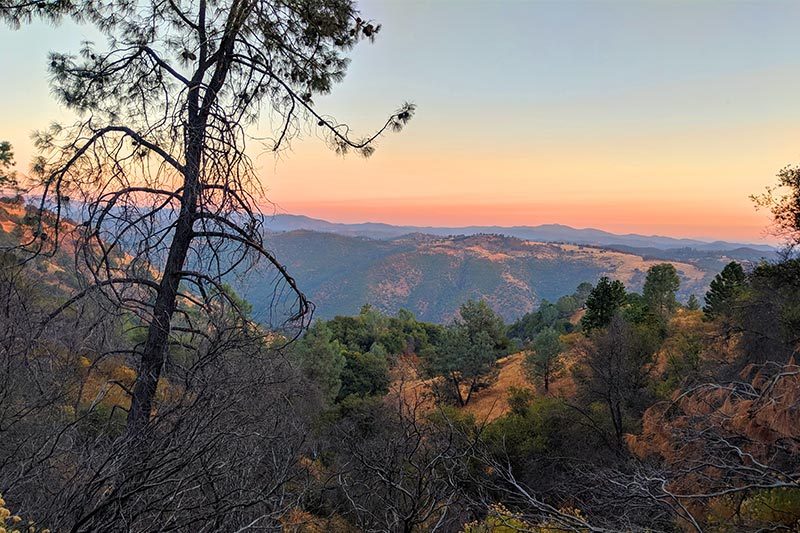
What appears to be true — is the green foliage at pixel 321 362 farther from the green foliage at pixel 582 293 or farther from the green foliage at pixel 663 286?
the green foliage at pixel 582 293

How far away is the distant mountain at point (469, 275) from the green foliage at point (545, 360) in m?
98.8

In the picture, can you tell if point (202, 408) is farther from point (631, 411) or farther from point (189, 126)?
point (631, 411)

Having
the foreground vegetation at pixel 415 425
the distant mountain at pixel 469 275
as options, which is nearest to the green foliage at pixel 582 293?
the foreground vegetation at pixel 415 425

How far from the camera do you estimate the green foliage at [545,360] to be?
1082 inches

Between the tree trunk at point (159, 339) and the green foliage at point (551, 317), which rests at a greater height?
the tree trunk at point (159, 339)

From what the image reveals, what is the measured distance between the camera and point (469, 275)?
154 m

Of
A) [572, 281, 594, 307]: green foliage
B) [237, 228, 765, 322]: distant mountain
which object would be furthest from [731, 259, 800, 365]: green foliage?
[237, 228, 765, 322]: distant mountain

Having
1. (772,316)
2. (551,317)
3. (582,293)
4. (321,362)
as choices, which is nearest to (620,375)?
(772,316)

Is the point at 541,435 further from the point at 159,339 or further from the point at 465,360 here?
the point at 159,339

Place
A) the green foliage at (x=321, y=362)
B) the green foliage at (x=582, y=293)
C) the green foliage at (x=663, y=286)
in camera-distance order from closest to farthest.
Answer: the green foliage at (x=321, y=362) → the green foliage at (x=663, y=286) → the green foliage at (x=582, y=293)

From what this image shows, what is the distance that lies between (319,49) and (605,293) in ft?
88.6

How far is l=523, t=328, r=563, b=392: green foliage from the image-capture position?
27.5 m

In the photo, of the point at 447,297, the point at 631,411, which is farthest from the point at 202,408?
the point at 447,297

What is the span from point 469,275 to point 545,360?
12701 centimetres
